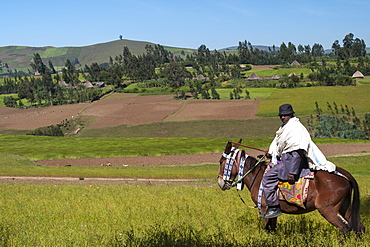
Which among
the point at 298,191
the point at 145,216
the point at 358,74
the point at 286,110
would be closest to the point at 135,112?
the point at 358,74

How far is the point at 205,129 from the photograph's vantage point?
7506 centimetres

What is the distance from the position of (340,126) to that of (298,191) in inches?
2358

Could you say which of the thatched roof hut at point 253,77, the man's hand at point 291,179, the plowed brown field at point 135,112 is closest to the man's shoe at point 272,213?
the man's hand at point 291,179

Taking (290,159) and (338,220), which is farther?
(290,159)

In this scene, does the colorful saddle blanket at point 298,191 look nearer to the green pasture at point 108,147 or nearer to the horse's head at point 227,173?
the horse's head at point 227,173

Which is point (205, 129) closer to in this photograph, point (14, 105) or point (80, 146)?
point (80, 146)

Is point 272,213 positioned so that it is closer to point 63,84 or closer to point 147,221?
point 147,221

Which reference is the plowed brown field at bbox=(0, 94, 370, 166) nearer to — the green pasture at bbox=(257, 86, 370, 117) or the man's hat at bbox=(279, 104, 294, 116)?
the green pasture at bbox=(257, 86, 370, 117)

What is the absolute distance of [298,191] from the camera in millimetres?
10734

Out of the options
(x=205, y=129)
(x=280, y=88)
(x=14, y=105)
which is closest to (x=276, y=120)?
(x=205, y=129)

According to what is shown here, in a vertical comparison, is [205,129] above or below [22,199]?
below

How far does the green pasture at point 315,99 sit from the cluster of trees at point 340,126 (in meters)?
5.82

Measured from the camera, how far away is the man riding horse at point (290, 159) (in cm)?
1077

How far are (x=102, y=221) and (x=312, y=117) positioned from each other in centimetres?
6676
